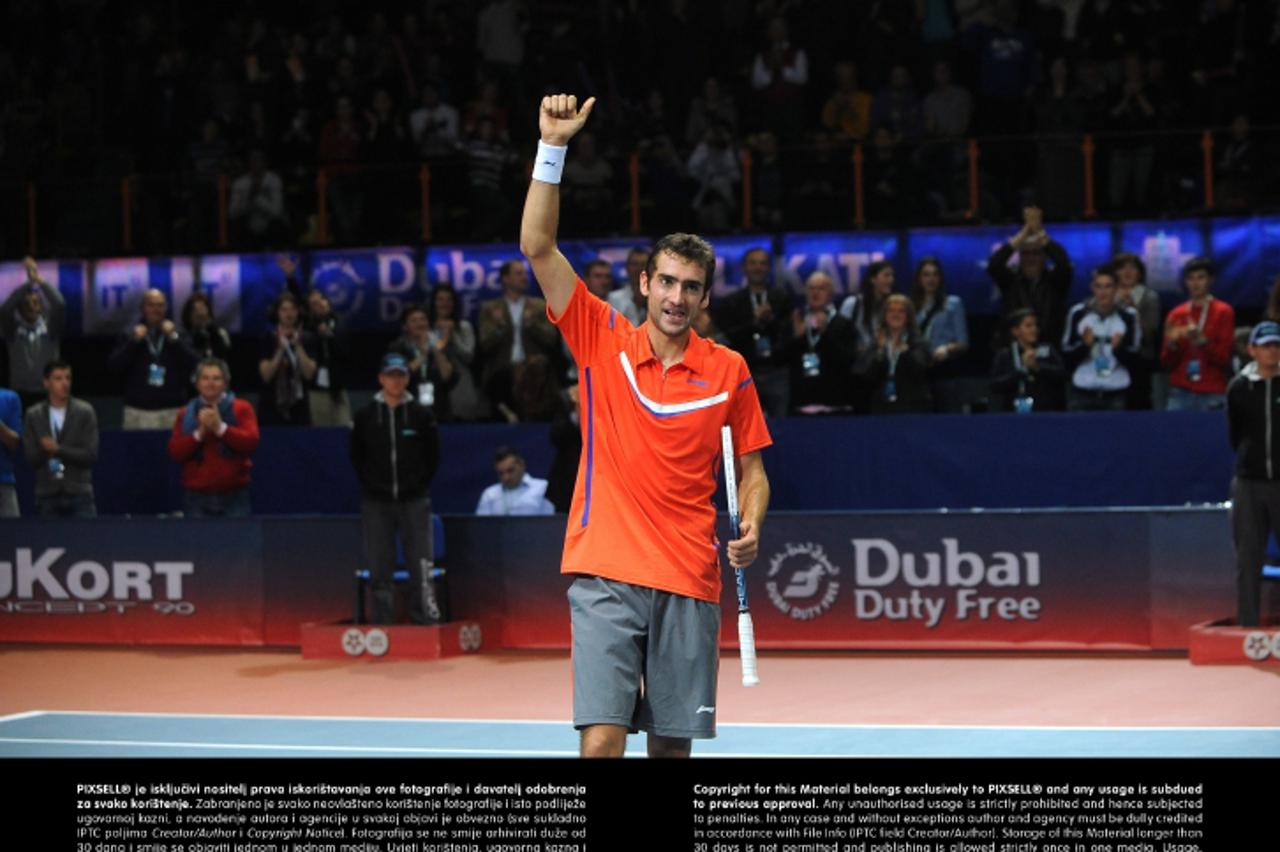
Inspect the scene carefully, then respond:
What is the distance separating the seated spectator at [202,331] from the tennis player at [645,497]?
12668 millimetres

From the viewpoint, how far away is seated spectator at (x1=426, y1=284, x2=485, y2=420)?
61.1 ft

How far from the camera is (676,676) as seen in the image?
21.8 feet

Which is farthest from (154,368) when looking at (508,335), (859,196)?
(859,196)

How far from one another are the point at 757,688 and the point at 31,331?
9717mm

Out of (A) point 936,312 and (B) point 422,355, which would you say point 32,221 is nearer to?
(B) point 422,355

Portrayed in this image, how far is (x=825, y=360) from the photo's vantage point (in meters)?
17.4

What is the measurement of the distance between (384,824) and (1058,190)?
15245mm

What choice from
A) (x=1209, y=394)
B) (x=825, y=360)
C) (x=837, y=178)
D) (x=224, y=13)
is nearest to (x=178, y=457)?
(x=825, y=360)

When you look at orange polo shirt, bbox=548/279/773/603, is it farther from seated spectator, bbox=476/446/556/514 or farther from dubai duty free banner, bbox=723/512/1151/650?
seated spectator, bbox=476/446/556/514

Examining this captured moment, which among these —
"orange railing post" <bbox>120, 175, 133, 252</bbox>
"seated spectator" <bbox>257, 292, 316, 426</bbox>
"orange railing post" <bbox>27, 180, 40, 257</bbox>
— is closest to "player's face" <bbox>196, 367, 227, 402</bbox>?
"seated spectator" <bbox>257, 292, 316, 426</bbox>

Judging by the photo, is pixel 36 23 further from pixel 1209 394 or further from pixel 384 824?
pixel 384 824

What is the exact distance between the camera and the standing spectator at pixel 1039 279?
17.6m

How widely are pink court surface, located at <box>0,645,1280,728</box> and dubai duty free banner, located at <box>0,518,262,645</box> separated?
604 mm

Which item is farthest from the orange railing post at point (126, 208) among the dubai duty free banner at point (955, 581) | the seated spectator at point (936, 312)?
the dubai duty free banner at point (955, 581)
